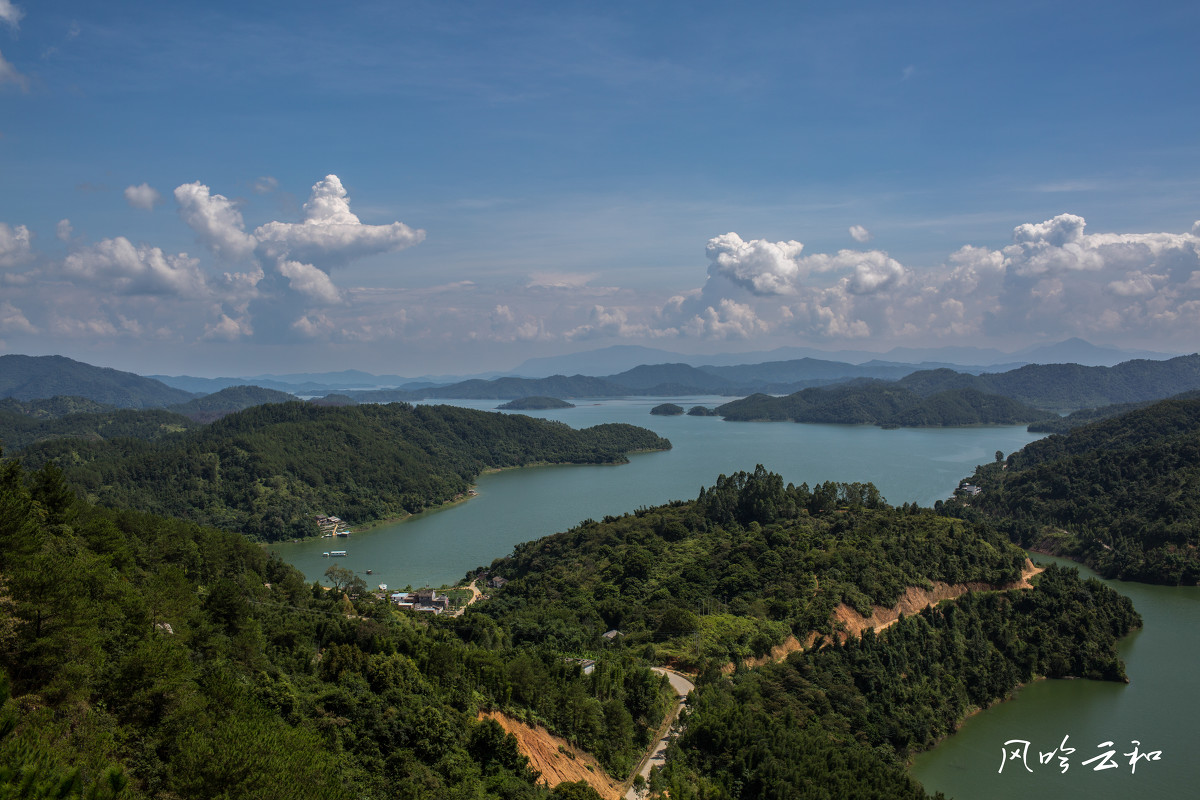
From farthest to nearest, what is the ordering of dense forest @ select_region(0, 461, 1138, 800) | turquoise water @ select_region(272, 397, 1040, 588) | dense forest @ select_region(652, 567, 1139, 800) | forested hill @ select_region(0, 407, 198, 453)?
forested hill @ select_region(0, 407, 198, 453) < turquoise water @ select_region(272, 397, 1040, 588) < dense forest @ select_region(652, 567, 1139, 800) < dense forest @ select_region(0, 461, 1138, 800)

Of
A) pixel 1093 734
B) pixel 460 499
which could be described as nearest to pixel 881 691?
pixel 1093 734

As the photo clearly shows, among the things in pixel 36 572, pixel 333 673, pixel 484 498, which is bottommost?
pixel 484 498

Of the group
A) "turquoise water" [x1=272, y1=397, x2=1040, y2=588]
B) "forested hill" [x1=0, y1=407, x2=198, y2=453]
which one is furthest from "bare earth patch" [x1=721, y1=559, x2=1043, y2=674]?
"forested hill" [x1=0, y1=407, x2=198, y2=453]

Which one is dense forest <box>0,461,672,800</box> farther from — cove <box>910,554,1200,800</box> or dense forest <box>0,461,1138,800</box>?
cove <box>910,554,1200,800</box>

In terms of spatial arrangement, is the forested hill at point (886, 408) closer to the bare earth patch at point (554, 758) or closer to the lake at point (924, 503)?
the lake at point (924, 503)

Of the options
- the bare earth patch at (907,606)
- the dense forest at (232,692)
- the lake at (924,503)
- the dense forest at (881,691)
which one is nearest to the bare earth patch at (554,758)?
the dense forest at (232,692)

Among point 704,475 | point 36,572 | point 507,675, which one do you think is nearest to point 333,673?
point 507,675

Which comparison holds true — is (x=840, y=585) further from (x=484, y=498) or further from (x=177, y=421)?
(x=177, y=421)
